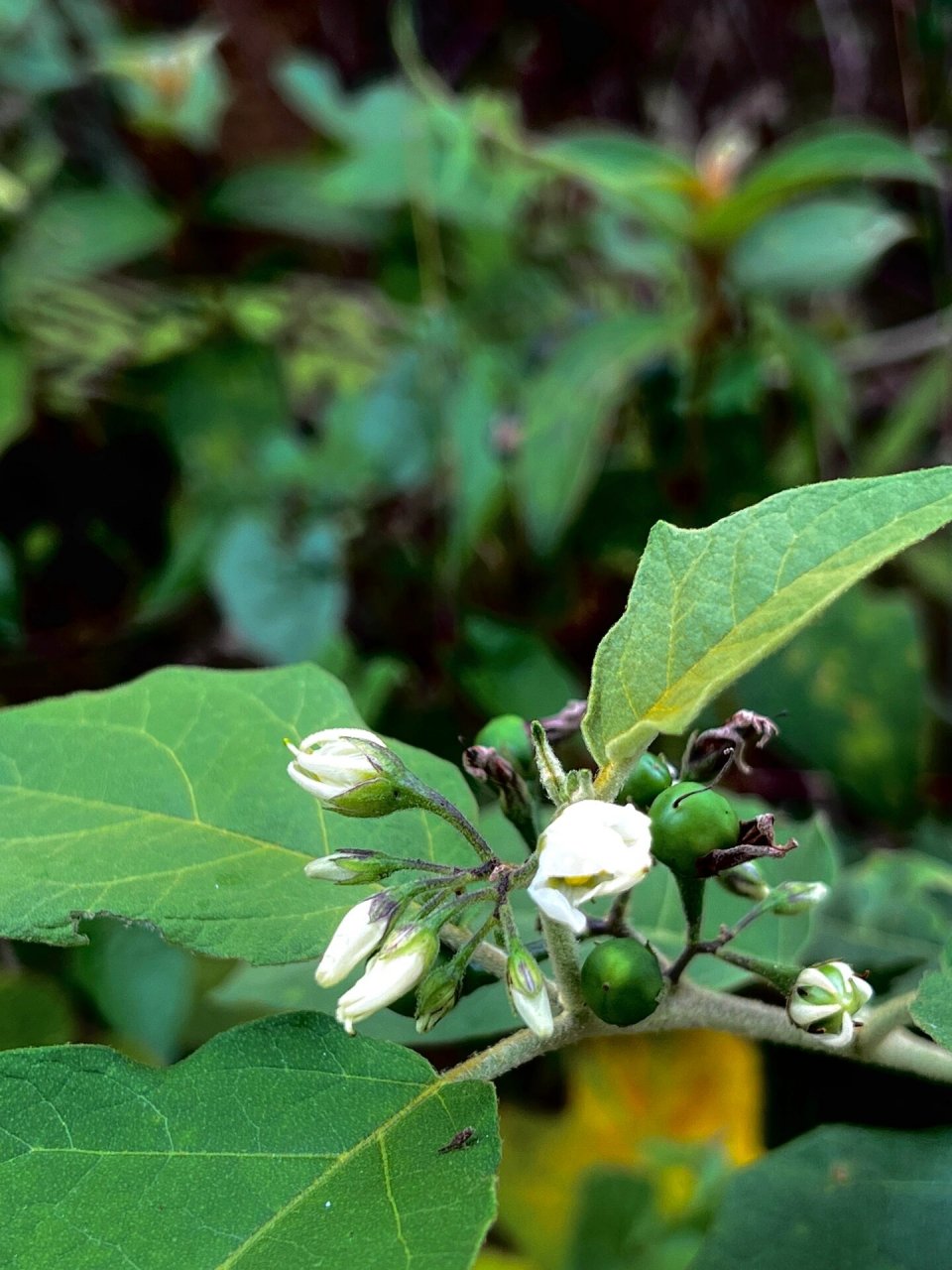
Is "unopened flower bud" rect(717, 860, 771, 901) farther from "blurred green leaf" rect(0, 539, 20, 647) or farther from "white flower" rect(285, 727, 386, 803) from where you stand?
"blurred green leaf" rect(0, 539, 20, 647)

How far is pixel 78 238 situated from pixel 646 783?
1.50 m

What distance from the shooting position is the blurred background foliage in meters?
1.23

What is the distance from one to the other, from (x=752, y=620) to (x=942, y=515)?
85 mm

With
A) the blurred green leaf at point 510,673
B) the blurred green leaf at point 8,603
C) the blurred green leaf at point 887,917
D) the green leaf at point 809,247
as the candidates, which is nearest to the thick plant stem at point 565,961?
the blurred green leaf at point 887,917

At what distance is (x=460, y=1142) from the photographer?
47 cm

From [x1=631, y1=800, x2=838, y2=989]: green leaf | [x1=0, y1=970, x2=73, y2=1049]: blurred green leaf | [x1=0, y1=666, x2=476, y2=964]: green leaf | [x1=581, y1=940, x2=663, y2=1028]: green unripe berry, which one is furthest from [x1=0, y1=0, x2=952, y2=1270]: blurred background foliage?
[x1=581, y1=940, x2=663, y2=1028]: green unripe berry

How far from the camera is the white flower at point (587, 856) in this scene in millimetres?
425

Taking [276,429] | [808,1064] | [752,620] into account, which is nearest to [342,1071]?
[752,620]

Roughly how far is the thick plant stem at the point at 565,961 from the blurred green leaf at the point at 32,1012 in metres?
0.67

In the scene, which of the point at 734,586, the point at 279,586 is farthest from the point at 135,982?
the point at 734,586

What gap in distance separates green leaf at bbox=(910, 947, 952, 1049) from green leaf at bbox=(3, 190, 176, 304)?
1.56m

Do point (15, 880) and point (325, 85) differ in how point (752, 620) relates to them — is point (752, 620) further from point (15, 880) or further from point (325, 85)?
point (325, 85)

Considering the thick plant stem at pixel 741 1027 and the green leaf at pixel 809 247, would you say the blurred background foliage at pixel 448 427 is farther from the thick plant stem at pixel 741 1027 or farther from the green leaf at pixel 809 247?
the thick plant stem at pixel 741 1027

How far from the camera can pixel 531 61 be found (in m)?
2.47
